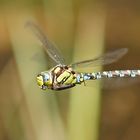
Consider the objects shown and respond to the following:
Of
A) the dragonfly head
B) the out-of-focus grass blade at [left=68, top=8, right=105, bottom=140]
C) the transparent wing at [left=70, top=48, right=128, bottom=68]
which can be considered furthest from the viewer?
the out-of-focus grass blade at [left=68, top=8, right=105, bottom=140]

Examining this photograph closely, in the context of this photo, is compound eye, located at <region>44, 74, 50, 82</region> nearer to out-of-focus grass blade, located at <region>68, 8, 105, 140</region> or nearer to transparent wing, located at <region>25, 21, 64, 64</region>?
transparent wing, located at <region>25, 21, 64, 64</region>

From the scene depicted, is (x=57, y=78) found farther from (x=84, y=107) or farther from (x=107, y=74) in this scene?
(x=84, y=107)

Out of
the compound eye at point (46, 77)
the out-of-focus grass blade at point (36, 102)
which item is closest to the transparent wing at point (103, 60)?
the compound eye at point (46, 77)

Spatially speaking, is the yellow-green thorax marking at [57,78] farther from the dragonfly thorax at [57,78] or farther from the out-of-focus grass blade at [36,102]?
the out-of-focus grass blade at [36,102]

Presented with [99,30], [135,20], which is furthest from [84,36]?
[135,20]

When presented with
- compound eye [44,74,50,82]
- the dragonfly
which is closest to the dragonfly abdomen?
the dragonfly

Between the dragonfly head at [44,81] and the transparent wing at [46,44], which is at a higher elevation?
the transparent wing at [46,44]

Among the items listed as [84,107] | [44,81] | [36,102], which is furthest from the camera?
[36,102]

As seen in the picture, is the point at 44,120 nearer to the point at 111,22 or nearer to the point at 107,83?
the point at 107,83

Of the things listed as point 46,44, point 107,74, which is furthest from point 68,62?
point 46,44
